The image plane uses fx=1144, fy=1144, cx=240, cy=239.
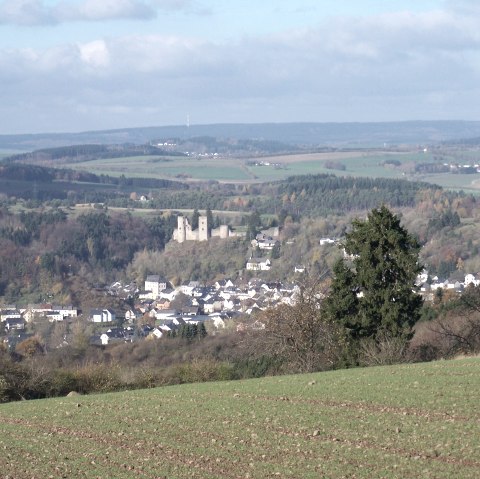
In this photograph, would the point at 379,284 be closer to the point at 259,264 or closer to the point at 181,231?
the point at 259,264

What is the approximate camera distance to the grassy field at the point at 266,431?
43.3 ft

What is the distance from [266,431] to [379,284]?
1474 cm

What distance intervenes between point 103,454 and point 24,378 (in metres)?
12.1

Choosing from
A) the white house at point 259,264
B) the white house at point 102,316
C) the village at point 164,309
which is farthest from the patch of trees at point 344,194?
the white house at point 102,316

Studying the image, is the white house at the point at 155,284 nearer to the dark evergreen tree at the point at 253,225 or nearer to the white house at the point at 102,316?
the dark evergreen tree at the point at 253,225

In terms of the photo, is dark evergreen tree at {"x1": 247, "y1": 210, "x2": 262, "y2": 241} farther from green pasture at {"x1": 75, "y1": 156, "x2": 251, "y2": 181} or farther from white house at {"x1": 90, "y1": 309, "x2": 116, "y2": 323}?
green pasture at {"x1": 75, "y1": 156, "x2": 251, "y2": 181}

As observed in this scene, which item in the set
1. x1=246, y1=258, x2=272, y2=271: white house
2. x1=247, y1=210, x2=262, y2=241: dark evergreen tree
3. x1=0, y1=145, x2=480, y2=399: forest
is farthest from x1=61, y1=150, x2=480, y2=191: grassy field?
x1=246, y1=258, x2=272, y2=271: white house

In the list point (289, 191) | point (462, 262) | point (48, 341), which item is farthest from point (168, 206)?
point (48, 341)

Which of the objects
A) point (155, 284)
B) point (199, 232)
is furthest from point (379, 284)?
point (199, 232)

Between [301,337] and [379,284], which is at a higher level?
[379,284]

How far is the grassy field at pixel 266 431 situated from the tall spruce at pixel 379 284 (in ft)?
25.5

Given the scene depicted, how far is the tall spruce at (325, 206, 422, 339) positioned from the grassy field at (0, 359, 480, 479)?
7764 millimetres

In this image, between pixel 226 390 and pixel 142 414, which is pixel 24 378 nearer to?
pixel 226 390

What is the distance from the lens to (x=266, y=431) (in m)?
15.5
